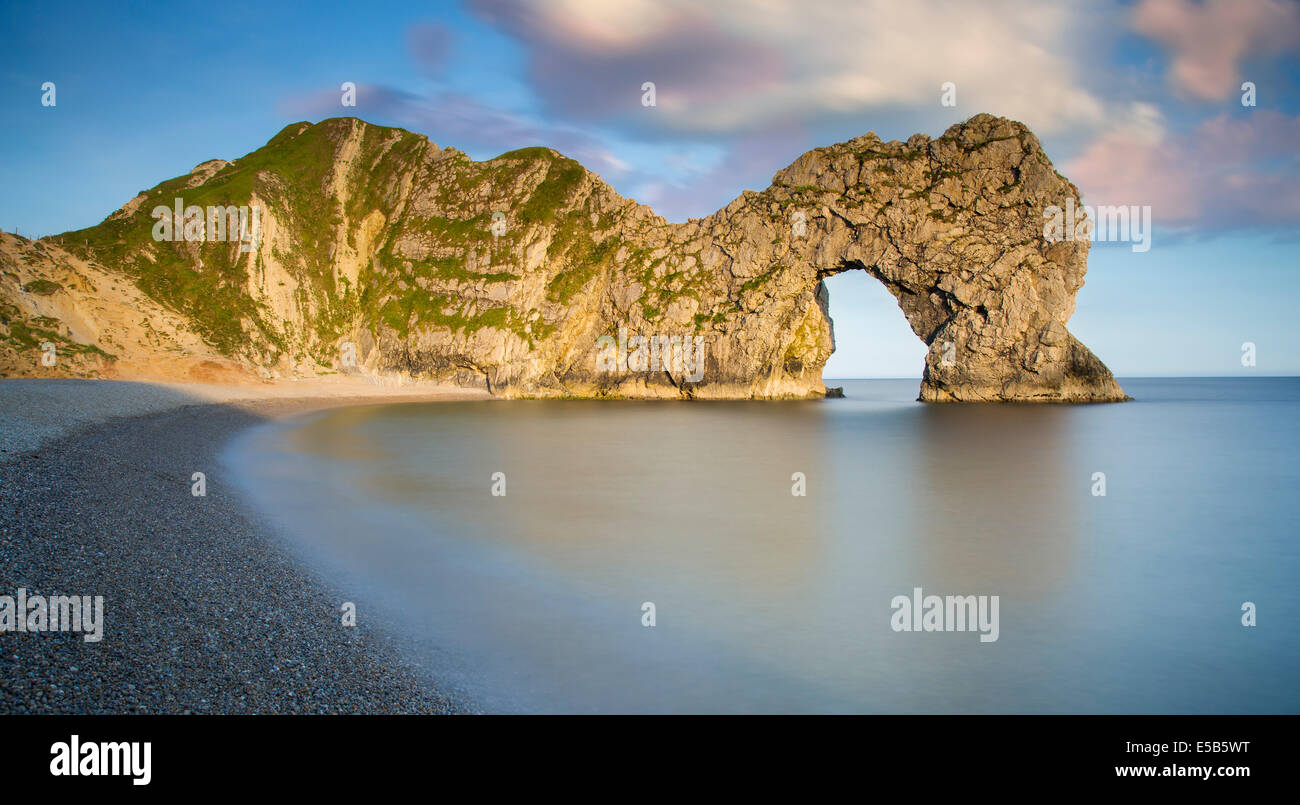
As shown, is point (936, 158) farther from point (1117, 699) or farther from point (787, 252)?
point (1117, 699)

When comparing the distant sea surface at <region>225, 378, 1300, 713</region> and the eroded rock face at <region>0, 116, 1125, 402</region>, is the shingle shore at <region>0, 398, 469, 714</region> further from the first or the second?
the eroded rock face at <region>0, 116, 1125, 402</region>

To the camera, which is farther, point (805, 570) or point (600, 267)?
point (600, 267)

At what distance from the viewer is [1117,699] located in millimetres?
7461

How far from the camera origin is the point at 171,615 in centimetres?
757

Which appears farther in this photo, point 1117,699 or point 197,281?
point 197,281

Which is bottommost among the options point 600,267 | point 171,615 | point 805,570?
point 805,570

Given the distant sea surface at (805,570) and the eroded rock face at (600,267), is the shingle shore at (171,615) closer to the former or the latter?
the distant sea surface at (805,570)

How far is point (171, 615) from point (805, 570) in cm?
1000

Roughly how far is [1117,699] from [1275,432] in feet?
152

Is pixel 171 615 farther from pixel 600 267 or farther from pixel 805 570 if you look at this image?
pixel 600 267

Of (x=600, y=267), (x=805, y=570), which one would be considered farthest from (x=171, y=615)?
(x=600, y=267)

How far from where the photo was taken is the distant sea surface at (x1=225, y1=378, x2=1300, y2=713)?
7660 mm

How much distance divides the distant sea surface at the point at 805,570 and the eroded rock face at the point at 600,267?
39.6 meters
